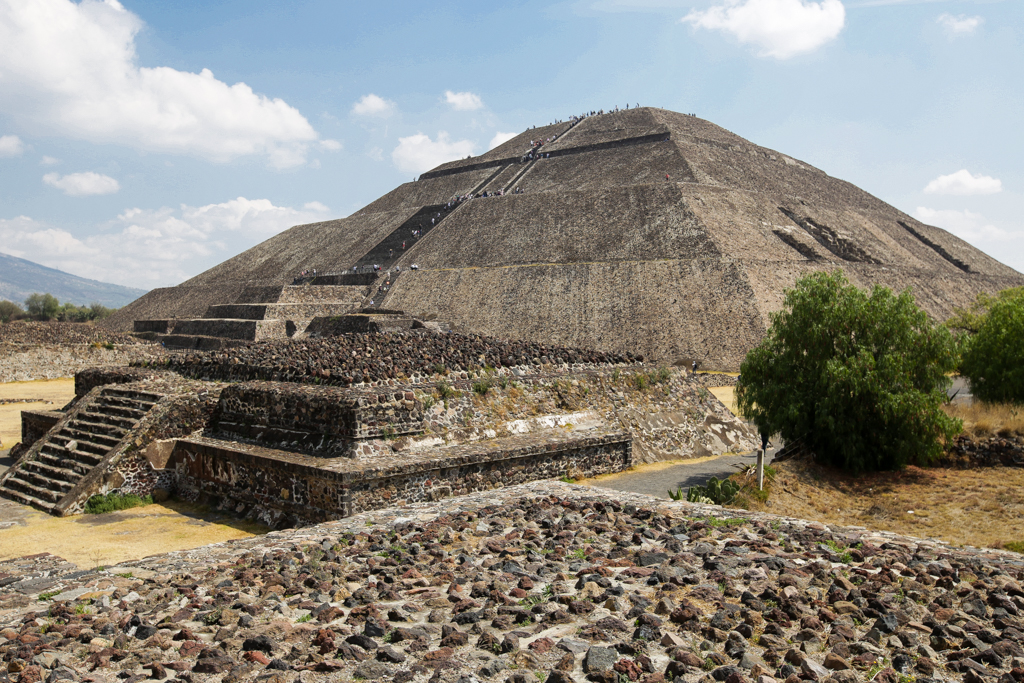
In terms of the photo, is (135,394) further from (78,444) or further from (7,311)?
(7,311)

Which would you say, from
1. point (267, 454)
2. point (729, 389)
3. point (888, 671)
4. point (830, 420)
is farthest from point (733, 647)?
point (729, 389)

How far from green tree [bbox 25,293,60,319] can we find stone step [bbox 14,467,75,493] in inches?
2013

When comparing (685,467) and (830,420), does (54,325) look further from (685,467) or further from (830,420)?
(830,420)

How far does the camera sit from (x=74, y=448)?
11.1m

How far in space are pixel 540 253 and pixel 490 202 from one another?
12512mm

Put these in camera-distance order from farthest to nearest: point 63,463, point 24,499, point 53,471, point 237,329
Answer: point 237,329 → point 63,463 → point 53,471 → point 24,499

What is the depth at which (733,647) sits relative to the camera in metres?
4.21

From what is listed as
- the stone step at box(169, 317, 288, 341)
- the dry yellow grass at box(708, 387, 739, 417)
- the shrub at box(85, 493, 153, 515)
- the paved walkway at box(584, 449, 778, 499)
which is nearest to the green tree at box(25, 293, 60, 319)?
the stone step at box(169, 317, 288, 341)

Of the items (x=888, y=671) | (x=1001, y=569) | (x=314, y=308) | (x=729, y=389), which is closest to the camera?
(x=888, y=671)

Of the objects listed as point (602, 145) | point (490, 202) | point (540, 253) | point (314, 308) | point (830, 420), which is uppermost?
point (602, 145)

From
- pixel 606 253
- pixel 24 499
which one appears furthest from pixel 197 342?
pixel 24 499

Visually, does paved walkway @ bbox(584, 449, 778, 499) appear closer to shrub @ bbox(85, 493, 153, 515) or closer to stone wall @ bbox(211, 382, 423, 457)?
stone wall @ bbox(211, 382, 423, 457)

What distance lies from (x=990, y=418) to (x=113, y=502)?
13736 millimetres

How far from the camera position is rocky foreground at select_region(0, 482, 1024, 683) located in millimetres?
4020
